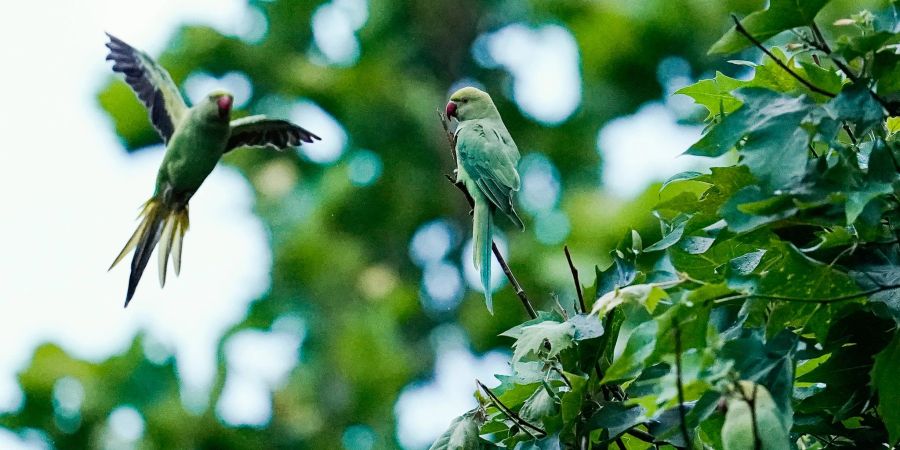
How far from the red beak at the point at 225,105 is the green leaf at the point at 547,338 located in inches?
35.0

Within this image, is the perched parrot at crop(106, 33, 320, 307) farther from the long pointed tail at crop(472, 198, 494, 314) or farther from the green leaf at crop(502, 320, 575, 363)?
the green leaf at crop(502, 320, 575, 363)

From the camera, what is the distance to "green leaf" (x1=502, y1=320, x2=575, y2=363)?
1.30 m

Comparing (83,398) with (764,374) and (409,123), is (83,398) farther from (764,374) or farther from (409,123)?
(764,374)

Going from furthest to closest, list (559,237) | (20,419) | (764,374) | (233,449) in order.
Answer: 1. (559,237)
2. (233,449)
3. (20,419)
4. (764,374)

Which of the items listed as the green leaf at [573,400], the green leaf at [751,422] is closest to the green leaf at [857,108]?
the green leaf at [751,422]

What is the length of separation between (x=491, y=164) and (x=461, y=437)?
3.43 feet

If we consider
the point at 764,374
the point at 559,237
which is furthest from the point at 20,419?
the point at 764,374

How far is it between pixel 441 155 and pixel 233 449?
8.80ft

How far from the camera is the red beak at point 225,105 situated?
196 cm

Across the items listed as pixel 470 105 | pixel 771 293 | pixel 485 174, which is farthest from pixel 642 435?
pixel 470 105

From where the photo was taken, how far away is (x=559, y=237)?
242 inches

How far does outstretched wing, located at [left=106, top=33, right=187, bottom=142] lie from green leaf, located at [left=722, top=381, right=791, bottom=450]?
1.49 m

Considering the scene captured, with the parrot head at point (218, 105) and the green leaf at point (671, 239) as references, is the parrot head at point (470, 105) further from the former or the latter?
the green leaf at point (671, 239)

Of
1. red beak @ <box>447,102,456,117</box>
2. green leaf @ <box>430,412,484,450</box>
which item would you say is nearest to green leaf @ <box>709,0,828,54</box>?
green leaf @ <box>430,412,484,450</box>
